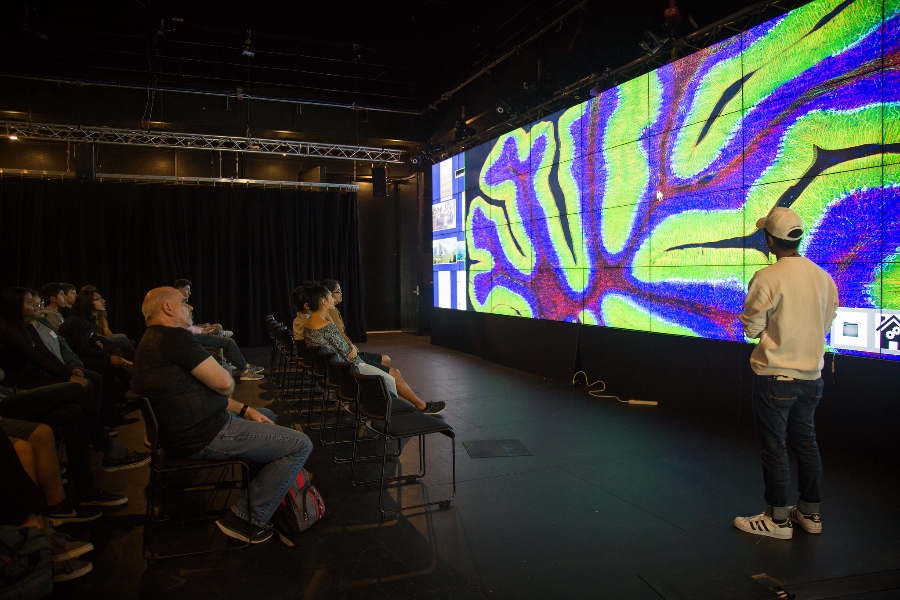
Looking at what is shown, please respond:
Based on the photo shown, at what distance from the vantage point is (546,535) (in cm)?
301

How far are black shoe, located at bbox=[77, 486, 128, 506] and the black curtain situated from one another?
7564 mm

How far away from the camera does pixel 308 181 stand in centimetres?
1181

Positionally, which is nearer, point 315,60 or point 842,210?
point 842,210

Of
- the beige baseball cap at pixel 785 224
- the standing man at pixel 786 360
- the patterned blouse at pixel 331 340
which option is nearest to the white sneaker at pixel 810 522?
the standing man at pixel 786 360

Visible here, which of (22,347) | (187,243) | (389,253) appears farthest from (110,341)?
(389,253)

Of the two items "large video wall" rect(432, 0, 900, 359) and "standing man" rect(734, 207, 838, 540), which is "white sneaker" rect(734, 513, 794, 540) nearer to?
"standing man" rect(734, 207, 838, 540)

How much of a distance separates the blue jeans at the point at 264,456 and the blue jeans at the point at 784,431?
7.52ft

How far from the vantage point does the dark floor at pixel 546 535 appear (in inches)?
101

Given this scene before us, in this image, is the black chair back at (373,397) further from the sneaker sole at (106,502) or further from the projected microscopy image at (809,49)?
the projected microscopy image at (809,49)

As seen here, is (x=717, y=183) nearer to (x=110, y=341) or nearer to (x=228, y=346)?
(x=228, y=346)

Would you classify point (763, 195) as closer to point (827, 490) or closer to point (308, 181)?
point (827, 490)

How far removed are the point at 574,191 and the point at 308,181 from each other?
6552 millimetres

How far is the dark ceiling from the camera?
23.2 ft

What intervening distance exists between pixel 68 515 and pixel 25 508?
2.59ft
